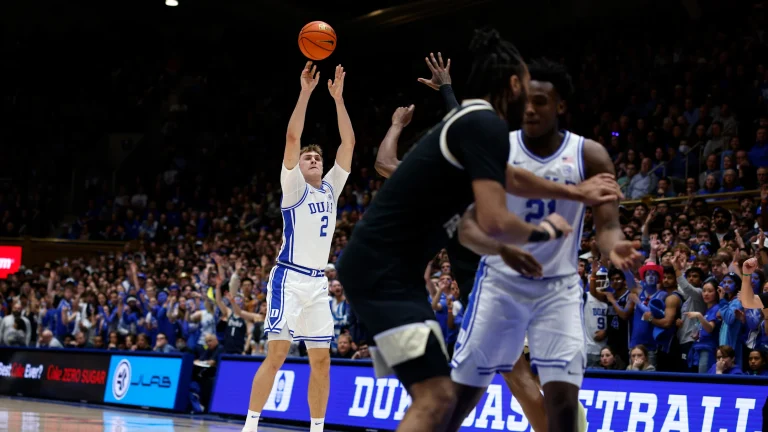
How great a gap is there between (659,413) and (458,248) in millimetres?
3651

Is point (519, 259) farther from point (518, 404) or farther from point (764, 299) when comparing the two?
point (764, 299)

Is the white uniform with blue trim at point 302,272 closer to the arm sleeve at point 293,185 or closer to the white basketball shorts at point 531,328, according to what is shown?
the arm sleeve at point 293,185

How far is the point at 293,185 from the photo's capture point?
834 centimetres

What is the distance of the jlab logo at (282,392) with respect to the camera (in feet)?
40.6

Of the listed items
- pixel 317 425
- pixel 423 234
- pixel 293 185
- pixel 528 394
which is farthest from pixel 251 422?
pixel 423 234

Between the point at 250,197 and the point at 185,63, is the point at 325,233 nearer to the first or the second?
the point at 250,197

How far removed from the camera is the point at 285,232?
851 cm

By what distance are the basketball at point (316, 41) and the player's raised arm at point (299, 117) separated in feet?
5.28

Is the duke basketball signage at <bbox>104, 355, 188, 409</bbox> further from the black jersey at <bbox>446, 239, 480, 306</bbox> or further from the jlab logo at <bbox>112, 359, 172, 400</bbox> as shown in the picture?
the black jersey at <bbox>446, 239, 480, 306</bbox>

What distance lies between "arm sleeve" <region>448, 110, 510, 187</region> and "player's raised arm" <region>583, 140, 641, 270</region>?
0.80 meters

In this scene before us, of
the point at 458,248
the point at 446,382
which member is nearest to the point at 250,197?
the point at 458,248

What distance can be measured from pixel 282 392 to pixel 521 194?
8703mm

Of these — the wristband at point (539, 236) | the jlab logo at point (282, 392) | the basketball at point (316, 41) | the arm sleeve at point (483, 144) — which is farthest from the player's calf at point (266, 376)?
the arm sleeve at point (483, 144)

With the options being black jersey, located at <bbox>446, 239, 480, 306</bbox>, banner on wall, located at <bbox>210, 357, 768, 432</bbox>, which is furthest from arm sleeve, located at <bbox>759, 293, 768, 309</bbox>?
black jersey, located at <bbox>446, 239, 480, 306</bbox>
